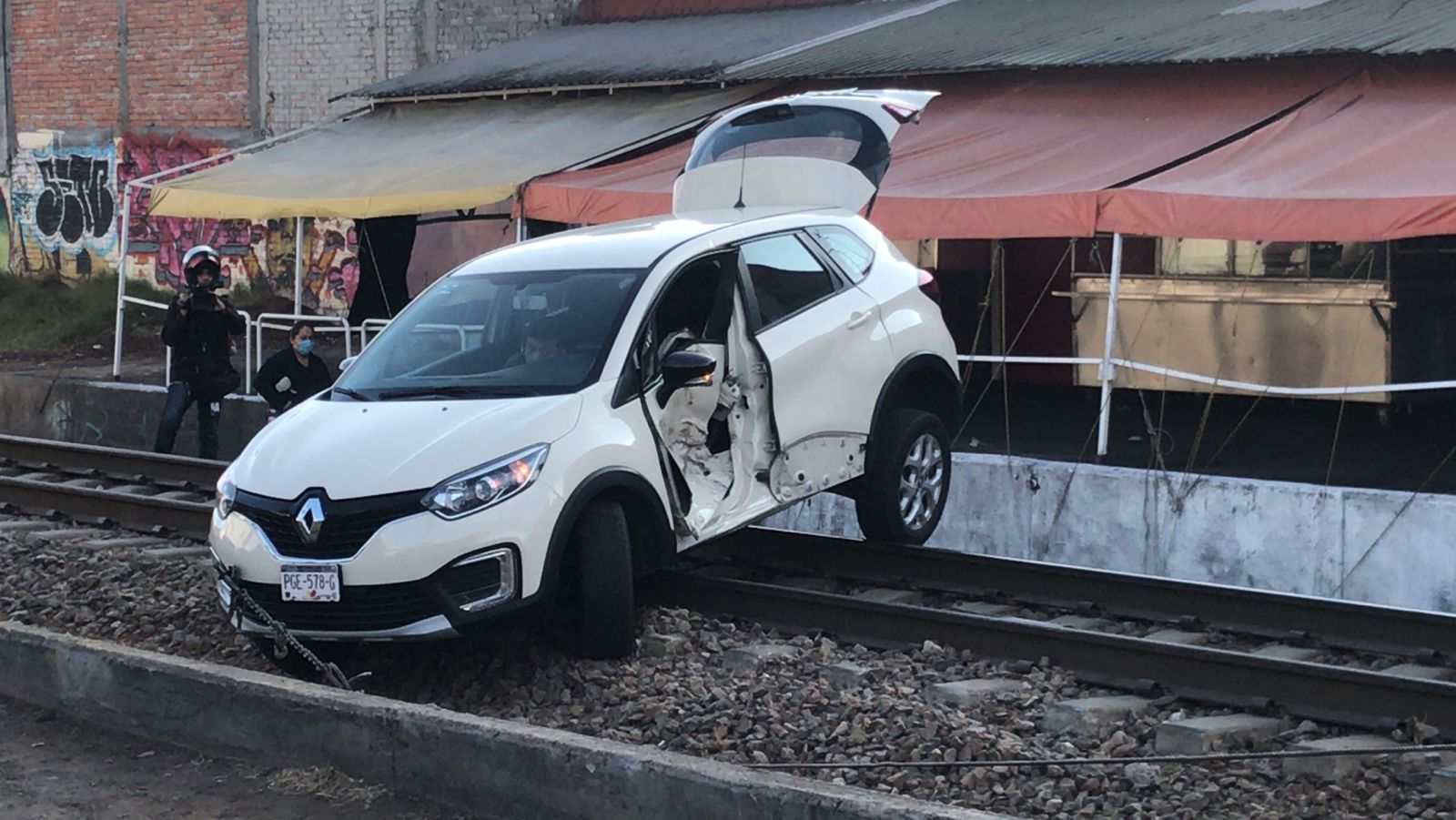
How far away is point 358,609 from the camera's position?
7137mm

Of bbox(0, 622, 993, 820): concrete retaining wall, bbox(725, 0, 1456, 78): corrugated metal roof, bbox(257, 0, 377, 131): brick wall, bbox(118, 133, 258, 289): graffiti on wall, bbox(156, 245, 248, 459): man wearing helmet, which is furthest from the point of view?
bbox(118, 133, 258, 289): graffiti on wall

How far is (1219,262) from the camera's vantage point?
1641cm

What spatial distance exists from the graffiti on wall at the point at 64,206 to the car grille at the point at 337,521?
2259cm

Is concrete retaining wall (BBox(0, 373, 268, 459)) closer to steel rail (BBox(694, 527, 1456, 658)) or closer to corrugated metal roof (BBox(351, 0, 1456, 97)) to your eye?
corrugated metal roof (BBox(351, 0, 1456, 97))

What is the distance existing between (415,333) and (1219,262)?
983cm

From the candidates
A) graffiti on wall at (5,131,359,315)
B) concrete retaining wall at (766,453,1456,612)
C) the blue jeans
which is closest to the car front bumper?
concrete retaining wall at (766,453,1456,612)

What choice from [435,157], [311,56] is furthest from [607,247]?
[311,56]

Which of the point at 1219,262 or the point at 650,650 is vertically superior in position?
the point at 1219,262

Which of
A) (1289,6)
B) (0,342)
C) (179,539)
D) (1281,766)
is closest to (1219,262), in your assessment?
(1289,6)

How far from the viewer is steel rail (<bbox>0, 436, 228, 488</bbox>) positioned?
1322cm

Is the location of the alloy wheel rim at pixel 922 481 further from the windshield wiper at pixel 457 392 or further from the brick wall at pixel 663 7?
the brick wall at pixel 663 7

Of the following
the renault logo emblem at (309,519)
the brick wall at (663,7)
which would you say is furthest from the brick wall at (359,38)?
the renault logo emblem at (309,519)

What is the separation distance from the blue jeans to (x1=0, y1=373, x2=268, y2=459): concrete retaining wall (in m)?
1.78

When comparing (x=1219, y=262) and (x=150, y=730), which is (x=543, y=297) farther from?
(x=1219, y=262)
